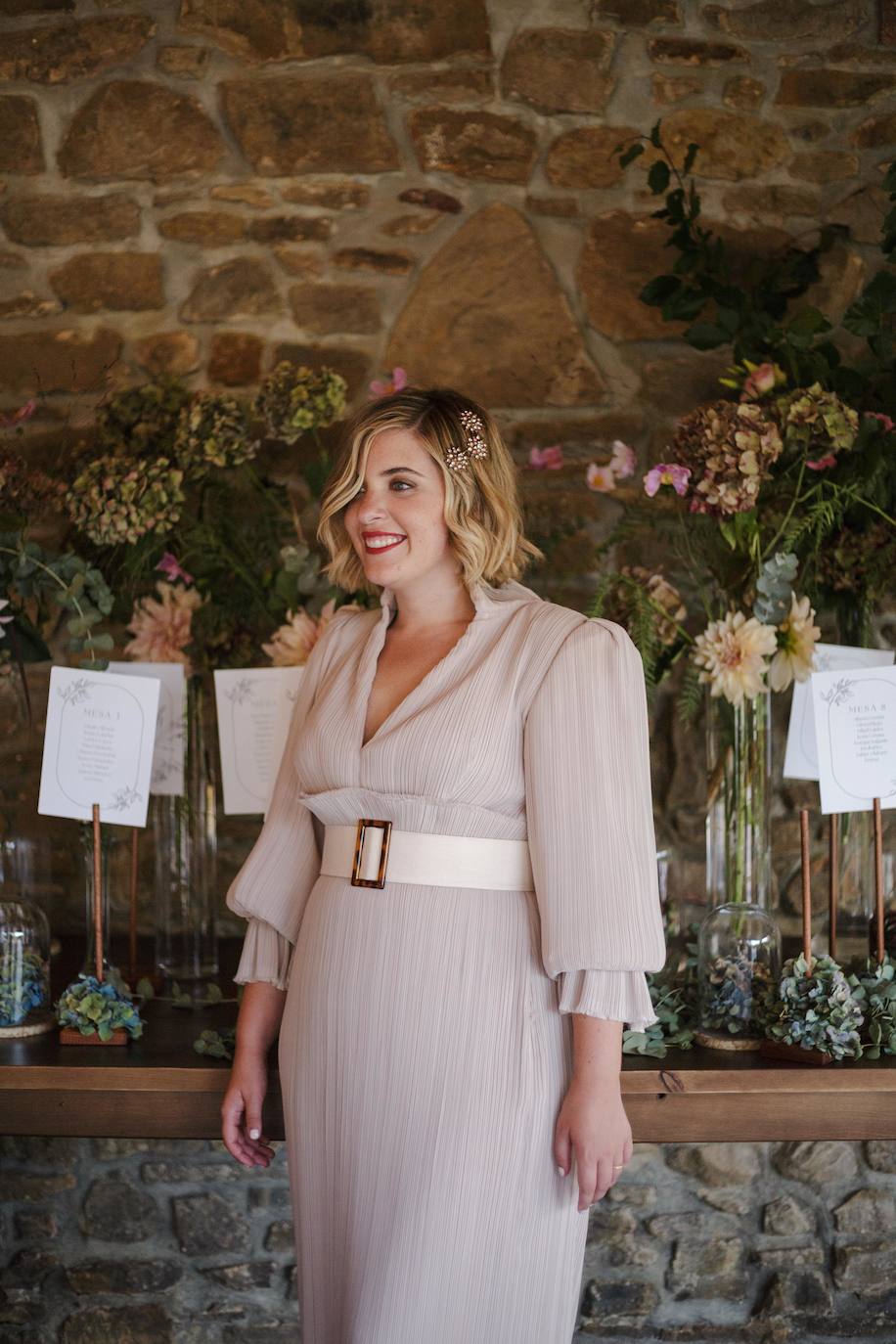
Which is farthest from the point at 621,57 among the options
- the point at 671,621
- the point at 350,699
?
the point at 350,699

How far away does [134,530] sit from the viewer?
2.23 metres

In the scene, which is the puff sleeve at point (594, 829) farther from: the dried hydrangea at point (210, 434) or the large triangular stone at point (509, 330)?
the large triangular stone at point (509, 330)

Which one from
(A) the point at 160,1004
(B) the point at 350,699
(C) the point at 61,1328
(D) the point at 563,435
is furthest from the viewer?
(D) the point at 563,435

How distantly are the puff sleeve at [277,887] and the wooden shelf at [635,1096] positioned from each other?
16cm

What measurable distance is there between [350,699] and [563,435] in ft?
3.63

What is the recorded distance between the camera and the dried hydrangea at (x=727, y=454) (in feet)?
6.52

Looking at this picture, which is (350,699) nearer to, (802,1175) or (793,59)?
(802,1175)

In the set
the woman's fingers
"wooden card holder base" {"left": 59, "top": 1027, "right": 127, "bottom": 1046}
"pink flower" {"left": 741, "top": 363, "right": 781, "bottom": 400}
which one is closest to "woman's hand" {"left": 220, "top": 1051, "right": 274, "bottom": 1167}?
the woman's fingers

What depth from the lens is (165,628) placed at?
2.29 m

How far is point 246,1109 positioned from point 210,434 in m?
1.20

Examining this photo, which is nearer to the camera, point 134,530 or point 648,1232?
point 134,530

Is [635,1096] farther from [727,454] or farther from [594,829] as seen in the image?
[727,454]

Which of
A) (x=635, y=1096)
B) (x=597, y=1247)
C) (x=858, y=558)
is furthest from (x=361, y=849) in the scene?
(x=597, y=1247)

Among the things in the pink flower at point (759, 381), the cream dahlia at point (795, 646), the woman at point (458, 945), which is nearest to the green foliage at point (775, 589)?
the cream dahlia at point (795, 646)
